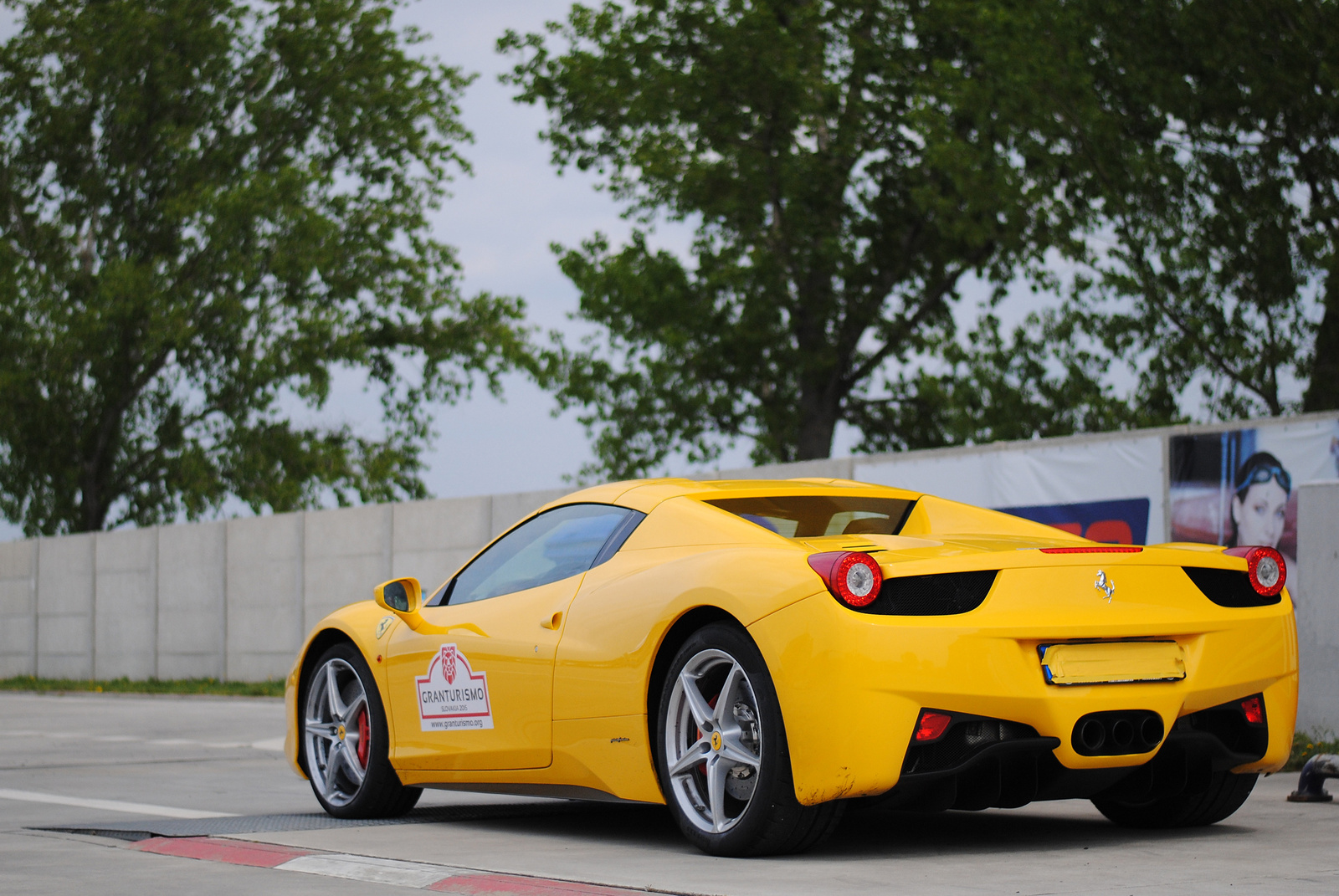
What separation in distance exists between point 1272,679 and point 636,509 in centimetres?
223

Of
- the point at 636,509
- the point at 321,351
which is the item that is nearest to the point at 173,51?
the point at 321,351

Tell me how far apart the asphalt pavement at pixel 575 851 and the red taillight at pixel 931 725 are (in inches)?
15.4

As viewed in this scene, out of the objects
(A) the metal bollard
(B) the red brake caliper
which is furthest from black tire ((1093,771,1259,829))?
(B) the red brake caliper

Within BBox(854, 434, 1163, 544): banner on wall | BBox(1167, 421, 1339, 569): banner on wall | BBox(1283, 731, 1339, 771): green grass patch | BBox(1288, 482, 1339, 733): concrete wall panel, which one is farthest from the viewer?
BBox(854, 434, 1163, 544): banner on wall

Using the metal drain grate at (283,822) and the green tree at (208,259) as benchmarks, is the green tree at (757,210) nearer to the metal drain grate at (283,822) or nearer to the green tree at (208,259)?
the green tree at (208,259)

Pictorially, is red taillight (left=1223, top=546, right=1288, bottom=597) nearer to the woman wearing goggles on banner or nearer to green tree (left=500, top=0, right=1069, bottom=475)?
the woman wearing goggles on banner

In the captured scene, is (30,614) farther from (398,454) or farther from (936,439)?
(936,439)

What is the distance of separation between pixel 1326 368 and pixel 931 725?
21.2m

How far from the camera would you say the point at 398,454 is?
40.7 m

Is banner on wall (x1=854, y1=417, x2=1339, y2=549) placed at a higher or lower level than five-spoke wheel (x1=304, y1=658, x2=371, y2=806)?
higher

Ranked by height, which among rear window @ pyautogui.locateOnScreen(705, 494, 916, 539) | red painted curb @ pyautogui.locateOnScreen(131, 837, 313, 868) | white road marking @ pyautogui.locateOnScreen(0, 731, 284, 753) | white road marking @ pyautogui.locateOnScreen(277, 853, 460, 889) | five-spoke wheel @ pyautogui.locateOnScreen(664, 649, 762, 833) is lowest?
white road marking @ pyautogui.locateOnScreen(0, 731, 284, 753)

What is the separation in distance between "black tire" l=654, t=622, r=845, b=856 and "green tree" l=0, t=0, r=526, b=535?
3342cm

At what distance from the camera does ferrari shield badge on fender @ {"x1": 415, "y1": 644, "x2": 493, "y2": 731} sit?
20.2ft

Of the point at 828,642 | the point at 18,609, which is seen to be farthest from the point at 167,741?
the point at 18,609
